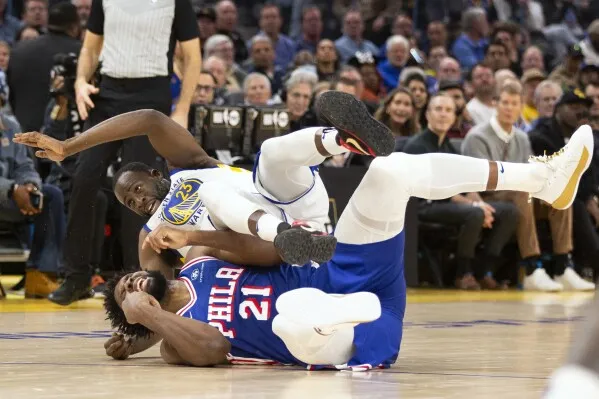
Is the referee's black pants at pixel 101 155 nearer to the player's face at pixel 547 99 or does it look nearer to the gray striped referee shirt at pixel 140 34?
the gray striped referee shirt at pixel 140 34

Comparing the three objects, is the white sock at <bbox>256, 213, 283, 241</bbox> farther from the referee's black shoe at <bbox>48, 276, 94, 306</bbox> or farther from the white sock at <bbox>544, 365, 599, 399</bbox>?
the referee's black shoe at <bbox>48, 276, 94, 306</bbox>

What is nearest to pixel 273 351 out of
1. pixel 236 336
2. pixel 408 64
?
pixel 236 336

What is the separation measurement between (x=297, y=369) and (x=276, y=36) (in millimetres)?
9191

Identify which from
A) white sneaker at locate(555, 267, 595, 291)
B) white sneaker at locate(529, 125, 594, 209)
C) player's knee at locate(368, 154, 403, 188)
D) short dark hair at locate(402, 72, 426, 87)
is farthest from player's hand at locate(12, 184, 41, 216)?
white sneaker at locate(555, 267, 595, 291)

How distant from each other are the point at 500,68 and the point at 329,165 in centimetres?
508

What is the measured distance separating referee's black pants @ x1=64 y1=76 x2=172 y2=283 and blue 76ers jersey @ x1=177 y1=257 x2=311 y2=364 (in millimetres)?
2533

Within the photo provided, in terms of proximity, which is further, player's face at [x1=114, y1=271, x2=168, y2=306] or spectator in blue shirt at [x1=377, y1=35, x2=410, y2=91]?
spectator in blue shirt at [x1=377, y1=35, x2=410, y2=91]

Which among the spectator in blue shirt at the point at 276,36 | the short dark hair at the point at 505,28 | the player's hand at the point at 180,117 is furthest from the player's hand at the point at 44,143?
the short dark hair at the point at 505,28

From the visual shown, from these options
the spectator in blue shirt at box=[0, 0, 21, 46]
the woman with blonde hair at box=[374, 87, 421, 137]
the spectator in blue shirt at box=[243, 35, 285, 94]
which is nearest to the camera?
the woman with blonde hair at box=[374, 87, 421, 137]

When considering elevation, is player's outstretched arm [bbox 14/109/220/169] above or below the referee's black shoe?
above

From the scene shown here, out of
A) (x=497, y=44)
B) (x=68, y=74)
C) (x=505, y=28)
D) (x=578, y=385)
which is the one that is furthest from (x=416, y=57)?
(x=578, y=385)

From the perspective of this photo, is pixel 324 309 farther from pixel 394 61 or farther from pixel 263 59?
pixel 394 61

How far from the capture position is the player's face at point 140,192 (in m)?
5.12

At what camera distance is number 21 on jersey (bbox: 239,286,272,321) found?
437 centimetres
